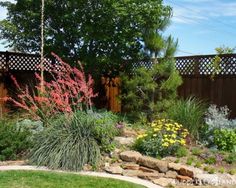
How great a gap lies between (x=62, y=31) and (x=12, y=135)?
446 centimetres

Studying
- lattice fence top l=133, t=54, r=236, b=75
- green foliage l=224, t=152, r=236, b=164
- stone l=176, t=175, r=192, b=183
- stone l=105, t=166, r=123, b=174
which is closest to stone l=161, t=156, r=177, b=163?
stone l=176, t=175, r=192, b=183

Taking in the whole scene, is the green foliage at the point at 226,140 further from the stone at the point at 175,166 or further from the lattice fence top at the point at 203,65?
the lattice fence top at the point at 203,65

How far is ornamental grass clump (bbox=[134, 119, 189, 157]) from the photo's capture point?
660 centimetres

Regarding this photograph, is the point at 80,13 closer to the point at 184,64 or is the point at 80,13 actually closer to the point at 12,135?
the point at 184,64

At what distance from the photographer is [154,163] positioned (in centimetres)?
607

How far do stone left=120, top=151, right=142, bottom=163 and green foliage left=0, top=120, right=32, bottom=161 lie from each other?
1555 mm

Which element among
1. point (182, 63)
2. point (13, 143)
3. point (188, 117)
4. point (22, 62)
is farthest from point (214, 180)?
point (22, 62)

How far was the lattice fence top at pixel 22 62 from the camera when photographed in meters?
11.5

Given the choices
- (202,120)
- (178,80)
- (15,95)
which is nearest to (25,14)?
(15,95)

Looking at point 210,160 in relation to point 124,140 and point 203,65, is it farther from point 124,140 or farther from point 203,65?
point 203,65

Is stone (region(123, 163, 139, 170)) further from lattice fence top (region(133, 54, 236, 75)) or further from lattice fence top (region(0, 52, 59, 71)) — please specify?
lattice fence top (region(0, 52, 59, 71))

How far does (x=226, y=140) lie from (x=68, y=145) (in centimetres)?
282

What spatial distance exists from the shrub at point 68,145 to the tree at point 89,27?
Answer: 369 centimetres

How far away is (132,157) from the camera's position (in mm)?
6355
